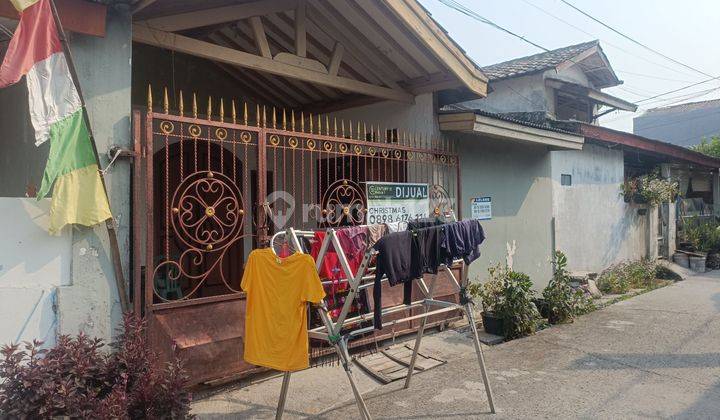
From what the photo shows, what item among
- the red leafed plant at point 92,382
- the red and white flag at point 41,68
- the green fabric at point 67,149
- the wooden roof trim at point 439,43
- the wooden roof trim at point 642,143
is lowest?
the red leafed plant at point 92,382

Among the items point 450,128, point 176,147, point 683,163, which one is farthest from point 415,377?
point 683,163

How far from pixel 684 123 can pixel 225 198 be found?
36.6 m

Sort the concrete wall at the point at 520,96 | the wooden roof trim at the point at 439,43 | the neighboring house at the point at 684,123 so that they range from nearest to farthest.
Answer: the wooden roof trim at the point at 439,43, the concrete wall at the point at 520,96, the neighboring house at the point at 684,123

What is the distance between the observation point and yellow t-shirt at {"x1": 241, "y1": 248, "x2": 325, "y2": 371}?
3221 mm

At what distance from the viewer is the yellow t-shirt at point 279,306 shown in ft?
10.6

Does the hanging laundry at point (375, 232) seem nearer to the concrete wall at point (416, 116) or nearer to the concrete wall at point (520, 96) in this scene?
the concrete wall at point (416, 116)

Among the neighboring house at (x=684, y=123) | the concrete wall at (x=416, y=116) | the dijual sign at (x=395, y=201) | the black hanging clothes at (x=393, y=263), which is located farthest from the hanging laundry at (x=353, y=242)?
the neighboring house at (x=684, y=123)

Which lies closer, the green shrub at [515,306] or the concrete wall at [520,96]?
the green shrub at [515,306]

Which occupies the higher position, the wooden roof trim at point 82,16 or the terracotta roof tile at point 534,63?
the terracotta roof tile at point 534,63

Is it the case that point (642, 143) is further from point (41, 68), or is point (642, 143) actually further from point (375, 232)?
point (41, 68)

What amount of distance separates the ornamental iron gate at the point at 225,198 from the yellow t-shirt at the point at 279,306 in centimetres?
58

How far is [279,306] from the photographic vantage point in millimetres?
3346

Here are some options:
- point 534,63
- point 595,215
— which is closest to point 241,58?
point 595,215

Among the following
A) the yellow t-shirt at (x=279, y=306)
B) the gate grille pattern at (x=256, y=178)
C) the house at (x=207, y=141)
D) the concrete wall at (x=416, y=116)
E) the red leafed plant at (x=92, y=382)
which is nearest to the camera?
the red leafed plant at (x=92, y=382)
